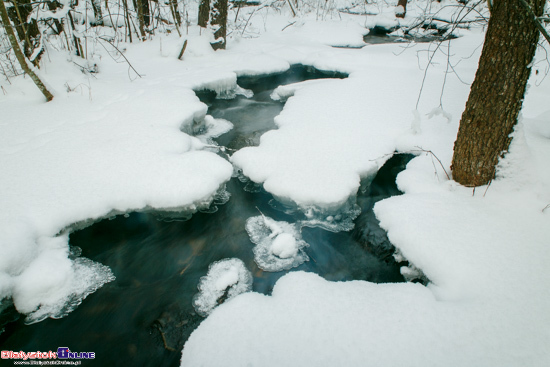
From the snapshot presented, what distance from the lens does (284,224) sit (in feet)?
10.8

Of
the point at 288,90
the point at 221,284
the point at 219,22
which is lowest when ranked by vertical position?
the point at 221,284

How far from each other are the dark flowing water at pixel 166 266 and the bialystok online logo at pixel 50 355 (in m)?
0.03

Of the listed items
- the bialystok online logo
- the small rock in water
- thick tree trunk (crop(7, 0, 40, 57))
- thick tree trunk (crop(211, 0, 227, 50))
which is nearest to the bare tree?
thick tree trunk (crop(211, 0, 227, 50))

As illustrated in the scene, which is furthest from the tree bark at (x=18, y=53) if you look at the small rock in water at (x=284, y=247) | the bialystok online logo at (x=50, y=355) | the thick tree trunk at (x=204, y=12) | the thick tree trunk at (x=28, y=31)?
the thick tree trunk at (x=204, y=12)

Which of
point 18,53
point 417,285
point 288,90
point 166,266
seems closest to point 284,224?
point 166,266

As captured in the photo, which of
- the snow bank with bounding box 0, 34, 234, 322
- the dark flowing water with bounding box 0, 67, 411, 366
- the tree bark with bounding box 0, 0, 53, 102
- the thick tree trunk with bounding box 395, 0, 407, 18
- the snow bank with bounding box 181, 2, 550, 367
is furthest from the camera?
the thick tree trunk with bounding box 395, 0, 407, 18

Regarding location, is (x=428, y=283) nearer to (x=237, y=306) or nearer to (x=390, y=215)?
(x=390, y=215)

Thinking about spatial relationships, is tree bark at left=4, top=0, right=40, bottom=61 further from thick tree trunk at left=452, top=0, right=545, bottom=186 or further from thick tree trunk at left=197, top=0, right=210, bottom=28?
thick tree trunk at left=452, top=0, right=545, bottom=186

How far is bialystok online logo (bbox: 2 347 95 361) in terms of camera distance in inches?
85.7

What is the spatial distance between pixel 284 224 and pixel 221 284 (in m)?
1.00

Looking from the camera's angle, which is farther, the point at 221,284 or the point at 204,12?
the point at 204,12

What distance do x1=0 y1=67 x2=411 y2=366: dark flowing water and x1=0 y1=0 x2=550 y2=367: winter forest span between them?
0.05ft

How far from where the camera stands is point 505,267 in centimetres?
223

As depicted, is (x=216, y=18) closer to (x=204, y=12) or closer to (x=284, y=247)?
(x=204, y=12)
